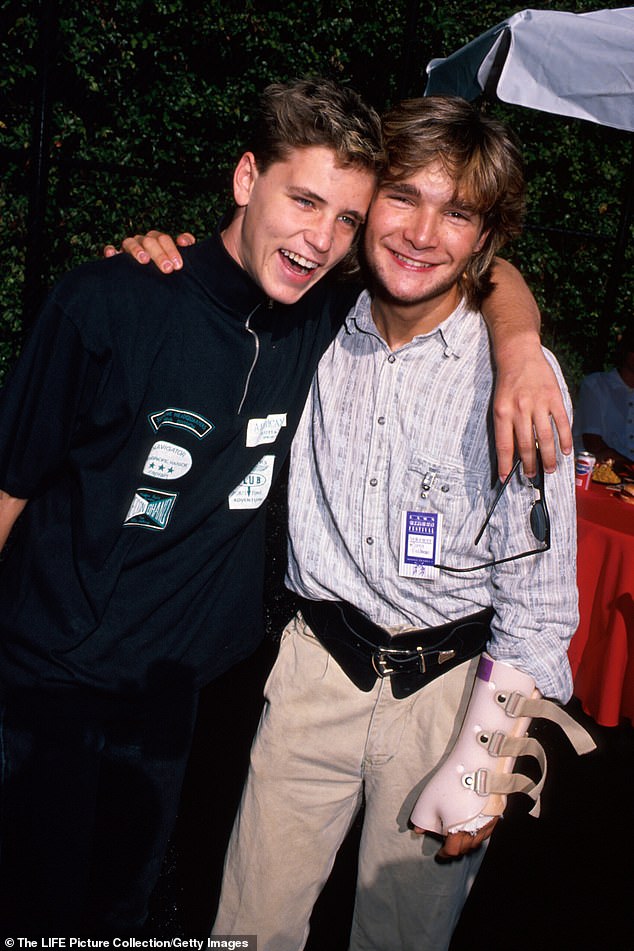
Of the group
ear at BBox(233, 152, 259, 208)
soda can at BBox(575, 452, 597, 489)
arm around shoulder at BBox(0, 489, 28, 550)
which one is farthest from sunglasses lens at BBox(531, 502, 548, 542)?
soda can at BBox(575, 452, 597, 489)

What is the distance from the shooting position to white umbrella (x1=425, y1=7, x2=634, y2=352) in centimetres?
376

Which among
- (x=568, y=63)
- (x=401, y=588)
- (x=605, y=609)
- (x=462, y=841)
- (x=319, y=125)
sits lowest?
(x=605, y=609)

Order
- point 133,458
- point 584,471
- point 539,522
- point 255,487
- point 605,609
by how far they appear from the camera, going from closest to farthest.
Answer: point 539,522, point 133,458, point 255,487, point 605,609, point 584,471

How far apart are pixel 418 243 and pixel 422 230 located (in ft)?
0.14

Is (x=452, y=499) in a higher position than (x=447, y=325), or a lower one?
lower

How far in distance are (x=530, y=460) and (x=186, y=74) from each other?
6.12 metres

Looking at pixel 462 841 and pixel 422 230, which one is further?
pixel 422 230

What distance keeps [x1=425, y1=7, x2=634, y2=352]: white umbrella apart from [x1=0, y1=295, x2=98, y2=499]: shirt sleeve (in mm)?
3171

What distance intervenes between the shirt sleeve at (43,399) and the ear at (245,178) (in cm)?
58

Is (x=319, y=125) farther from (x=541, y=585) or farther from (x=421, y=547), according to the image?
(x=541, y=585)

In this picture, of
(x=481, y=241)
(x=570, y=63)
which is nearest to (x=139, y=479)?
(x=481, y=241)

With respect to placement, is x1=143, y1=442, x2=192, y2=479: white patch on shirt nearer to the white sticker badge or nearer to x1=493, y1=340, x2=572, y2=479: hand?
the white sticker badge

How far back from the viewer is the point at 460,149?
6.36 feet

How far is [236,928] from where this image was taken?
6.57ft
